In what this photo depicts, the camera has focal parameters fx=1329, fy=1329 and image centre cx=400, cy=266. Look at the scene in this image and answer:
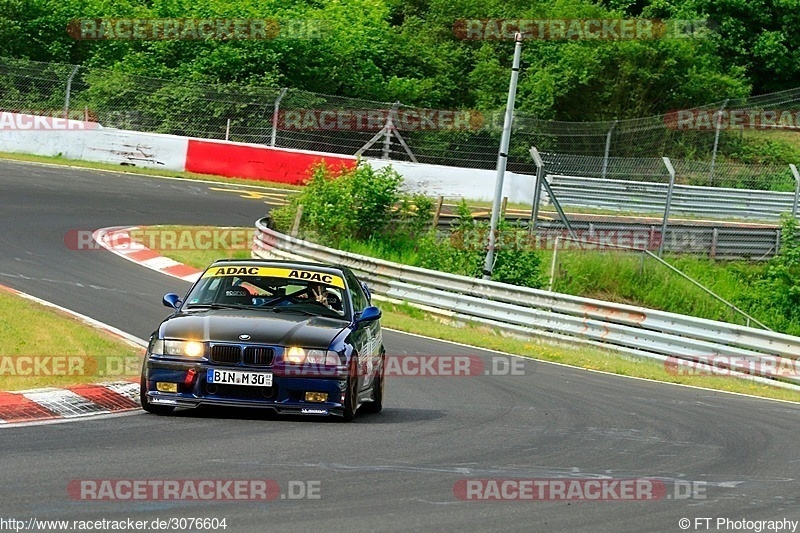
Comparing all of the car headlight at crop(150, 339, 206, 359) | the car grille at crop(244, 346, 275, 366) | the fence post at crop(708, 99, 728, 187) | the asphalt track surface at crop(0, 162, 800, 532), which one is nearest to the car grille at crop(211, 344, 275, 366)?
the car grille at crop(244, 346, 275, 366)

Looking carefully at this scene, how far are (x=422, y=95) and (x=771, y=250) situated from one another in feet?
50.7

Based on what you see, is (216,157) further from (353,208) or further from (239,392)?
(239,392)

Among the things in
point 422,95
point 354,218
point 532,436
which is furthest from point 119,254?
point 422,95

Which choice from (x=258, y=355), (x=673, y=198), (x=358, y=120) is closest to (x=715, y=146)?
(x=673, y=198)

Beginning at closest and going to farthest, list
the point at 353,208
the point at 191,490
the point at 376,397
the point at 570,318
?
1. the point at 191,490
2. the point at 376,397
3. the point at 570,318
4. the point at 353,208

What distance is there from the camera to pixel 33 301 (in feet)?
52.8

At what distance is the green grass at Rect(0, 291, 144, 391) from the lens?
1158cm

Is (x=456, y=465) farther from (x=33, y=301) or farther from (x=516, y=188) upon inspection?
(x=516, y=188)

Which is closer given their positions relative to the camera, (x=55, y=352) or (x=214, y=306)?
(x=214, y=306)

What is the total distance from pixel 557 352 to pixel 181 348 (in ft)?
30.5

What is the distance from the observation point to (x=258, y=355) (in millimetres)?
10102

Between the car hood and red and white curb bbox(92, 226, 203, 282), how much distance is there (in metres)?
10.8

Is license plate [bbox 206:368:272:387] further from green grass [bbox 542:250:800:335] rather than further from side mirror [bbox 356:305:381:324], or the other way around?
green grass [bbox 542:250:800:335]

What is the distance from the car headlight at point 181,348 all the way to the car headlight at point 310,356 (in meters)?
0.65
